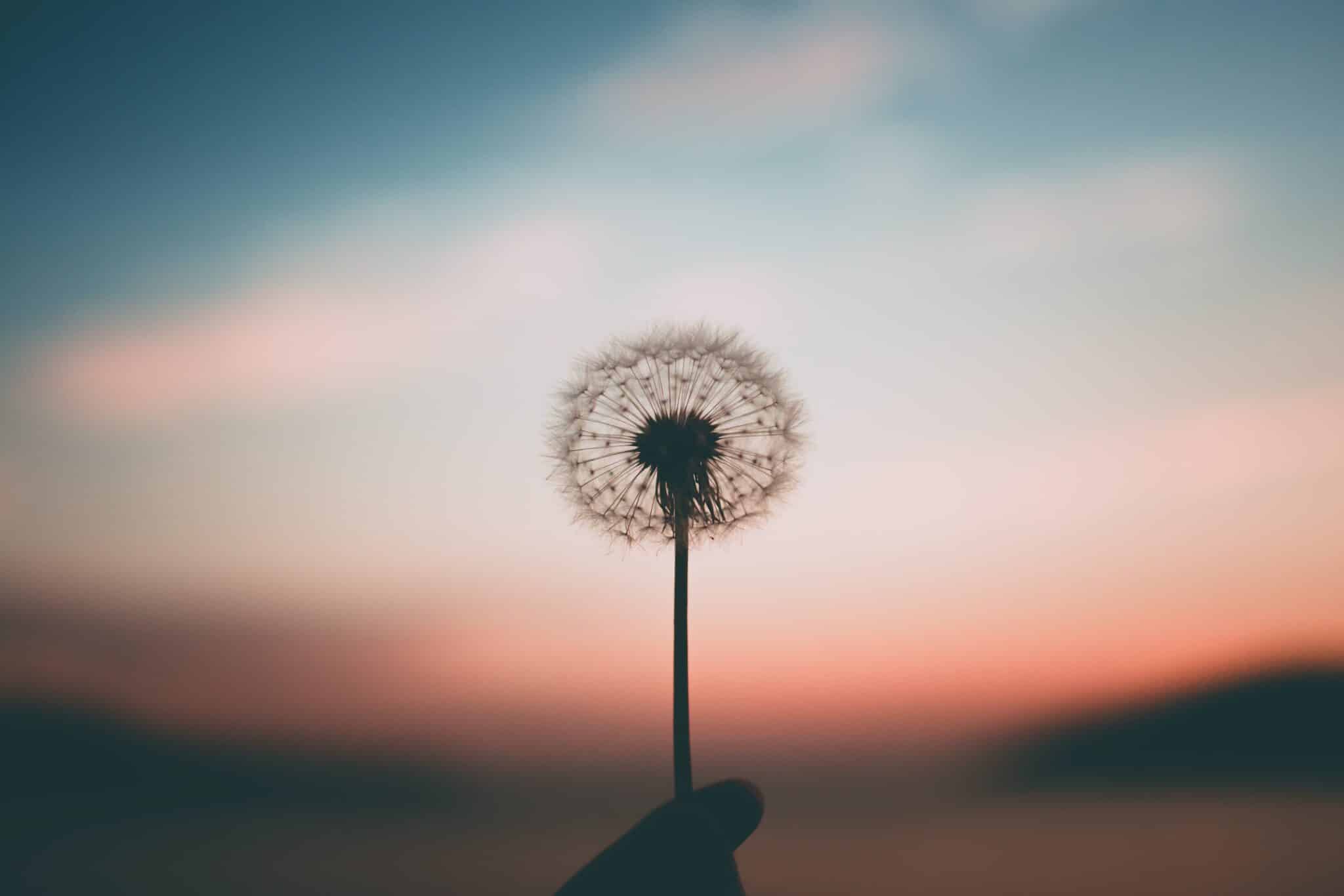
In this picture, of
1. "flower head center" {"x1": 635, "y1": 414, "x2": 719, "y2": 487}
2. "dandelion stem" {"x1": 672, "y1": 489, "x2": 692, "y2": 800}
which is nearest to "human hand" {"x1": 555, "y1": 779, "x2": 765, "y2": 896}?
"dandelion stem" {"x1": 672, "y1": 489, "x2": 692, "y2": 800}

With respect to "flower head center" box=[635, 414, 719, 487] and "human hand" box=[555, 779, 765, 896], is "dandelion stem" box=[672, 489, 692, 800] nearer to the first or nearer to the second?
"human hand" box=[555, 779, 765, 896]

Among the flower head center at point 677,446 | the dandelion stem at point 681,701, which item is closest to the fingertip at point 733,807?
the dandelion stem at point 681,701

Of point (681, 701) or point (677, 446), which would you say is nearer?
point (681, 701)

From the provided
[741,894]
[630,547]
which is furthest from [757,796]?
[630,547]

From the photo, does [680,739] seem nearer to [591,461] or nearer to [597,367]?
[591,461]

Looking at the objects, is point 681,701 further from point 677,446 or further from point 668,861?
point 677,446

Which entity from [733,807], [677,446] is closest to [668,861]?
[733,807]

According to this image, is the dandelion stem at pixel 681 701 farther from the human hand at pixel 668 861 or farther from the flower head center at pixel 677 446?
the flower head center at pixel 677 446
